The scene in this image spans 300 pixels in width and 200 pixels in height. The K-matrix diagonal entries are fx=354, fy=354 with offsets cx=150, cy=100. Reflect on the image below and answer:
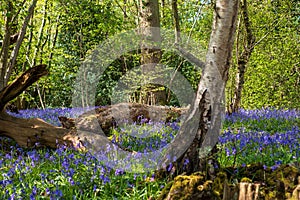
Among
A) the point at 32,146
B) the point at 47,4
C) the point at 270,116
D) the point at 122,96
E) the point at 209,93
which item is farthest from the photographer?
the point at 122,96

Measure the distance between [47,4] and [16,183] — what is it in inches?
460

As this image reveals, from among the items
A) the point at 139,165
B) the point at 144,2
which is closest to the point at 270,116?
the point at 144,2

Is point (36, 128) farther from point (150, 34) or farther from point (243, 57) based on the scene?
point (243, 57)

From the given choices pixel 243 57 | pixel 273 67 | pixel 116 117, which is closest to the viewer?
pixel 116 117

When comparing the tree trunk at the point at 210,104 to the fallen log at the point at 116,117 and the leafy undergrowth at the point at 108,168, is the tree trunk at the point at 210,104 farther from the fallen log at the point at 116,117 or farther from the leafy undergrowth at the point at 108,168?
the fallen log at the point at 116,117

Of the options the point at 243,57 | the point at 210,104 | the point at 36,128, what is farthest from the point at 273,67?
the point at 210,104

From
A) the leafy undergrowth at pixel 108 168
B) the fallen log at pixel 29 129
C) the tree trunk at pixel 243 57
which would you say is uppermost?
the tree trunk at pixel 243 57

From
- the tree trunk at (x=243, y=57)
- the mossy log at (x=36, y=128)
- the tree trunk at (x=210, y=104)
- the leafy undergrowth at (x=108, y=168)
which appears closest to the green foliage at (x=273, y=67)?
the tree trunk at (x=243, y=57)

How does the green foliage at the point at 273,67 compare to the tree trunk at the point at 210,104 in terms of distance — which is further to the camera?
the green foliage at the point at 273,67

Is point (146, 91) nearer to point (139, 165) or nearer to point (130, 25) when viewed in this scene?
point (130, 25)

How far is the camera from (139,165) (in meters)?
4.70

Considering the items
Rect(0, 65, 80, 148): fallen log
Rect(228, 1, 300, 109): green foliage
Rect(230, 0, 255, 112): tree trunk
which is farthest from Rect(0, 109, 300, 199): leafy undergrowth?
Rect(228, 1, 300, 109): green foliage

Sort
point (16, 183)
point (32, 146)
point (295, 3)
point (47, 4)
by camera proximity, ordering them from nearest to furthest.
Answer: point (16, 183) < point (32, 146) < point (295, 3) < point (47, 4)

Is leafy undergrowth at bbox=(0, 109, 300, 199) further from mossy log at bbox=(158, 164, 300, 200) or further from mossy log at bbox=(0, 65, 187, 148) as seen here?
mossy log at bbox=(0, 65, 187, 148)
